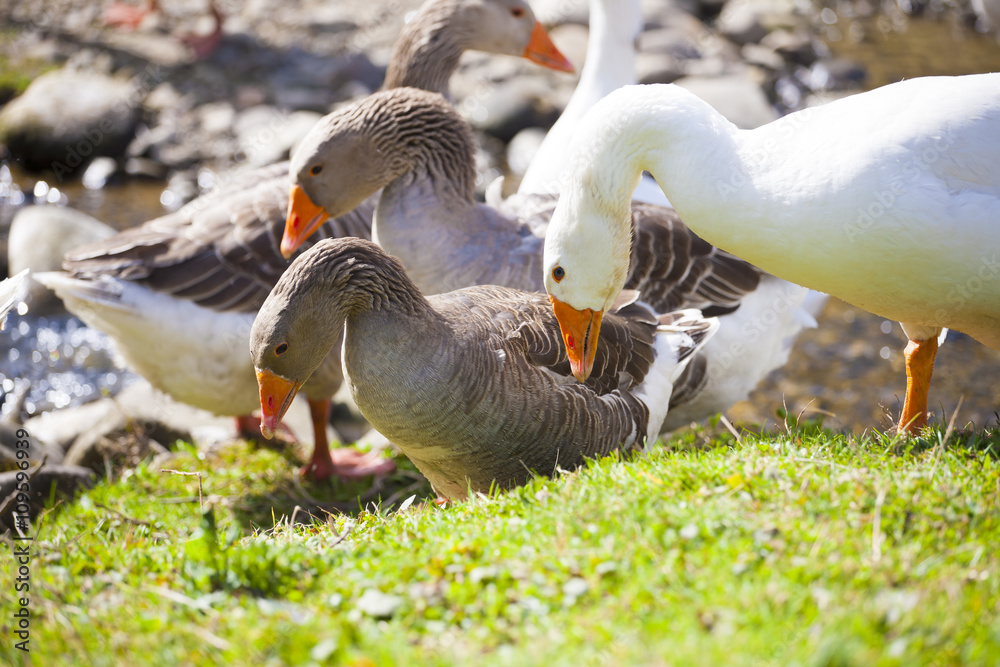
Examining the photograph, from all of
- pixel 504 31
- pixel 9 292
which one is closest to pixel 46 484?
pixel 9 292

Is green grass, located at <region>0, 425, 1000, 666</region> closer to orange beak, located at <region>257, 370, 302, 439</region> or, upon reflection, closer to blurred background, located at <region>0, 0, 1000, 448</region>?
orange beak, located at <region>257, 370, 302, 439</region>

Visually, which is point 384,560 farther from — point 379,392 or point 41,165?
point 41,165

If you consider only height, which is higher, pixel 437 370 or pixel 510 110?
pixel 437 370

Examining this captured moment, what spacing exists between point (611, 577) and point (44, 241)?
26.9ft

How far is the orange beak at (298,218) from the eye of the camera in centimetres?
558

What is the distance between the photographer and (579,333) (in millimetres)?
4547

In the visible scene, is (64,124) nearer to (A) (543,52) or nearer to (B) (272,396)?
(A) (543,52)

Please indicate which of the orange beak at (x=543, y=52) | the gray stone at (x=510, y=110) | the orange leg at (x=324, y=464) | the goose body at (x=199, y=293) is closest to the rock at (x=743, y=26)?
the gray stone at (x=510, y=110)

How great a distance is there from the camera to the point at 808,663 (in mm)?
2324

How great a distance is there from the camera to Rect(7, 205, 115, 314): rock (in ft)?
29.5

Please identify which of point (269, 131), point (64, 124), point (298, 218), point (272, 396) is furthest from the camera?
point (269, 131)

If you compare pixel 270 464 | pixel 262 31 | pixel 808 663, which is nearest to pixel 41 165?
pixel 262 31

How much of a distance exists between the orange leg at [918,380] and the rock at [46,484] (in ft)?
16.6

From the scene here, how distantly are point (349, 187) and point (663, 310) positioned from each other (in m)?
2.28
